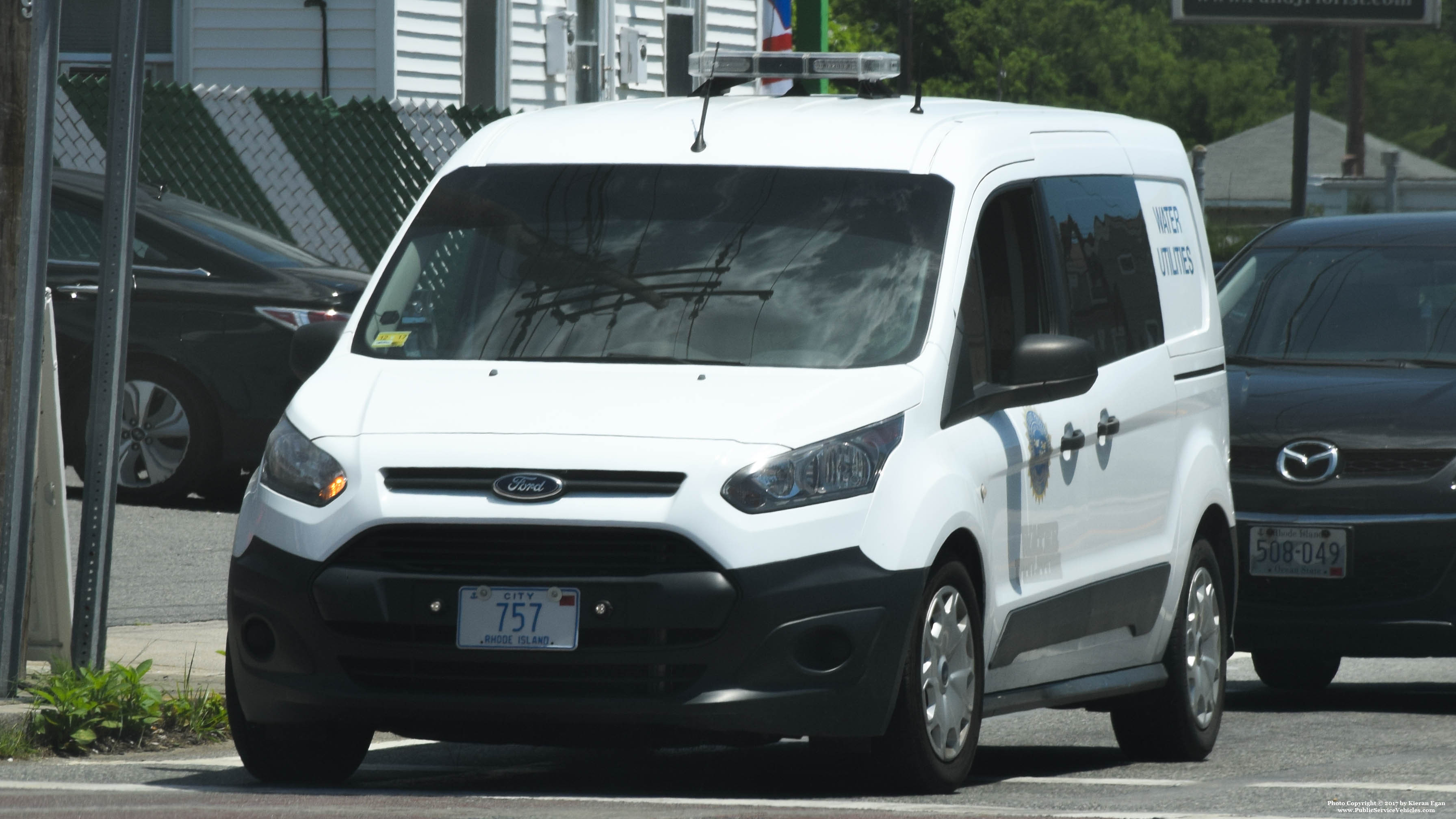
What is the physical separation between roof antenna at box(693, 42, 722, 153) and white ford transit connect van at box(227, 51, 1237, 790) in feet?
0.09

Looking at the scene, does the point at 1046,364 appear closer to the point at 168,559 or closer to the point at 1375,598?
the point at 1375,598

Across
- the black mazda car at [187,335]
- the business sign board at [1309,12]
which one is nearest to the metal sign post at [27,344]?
the black mazda car at [187,335]

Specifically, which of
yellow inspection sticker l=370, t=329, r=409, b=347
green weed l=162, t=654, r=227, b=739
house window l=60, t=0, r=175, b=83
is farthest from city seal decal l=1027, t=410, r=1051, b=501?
house window l=60, t=0, r=175, b=83

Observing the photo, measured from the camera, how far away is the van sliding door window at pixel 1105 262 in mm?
7910

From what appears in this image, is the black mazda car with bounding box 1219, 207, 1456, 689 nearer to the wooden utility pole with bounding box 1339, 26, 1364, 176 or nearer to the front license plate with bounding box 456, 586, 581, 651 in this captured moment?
the front license plate with bounding box 456, 586, 581, 651

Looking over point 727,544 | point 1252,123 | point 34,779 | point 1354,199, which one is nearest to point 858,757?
point 727,544

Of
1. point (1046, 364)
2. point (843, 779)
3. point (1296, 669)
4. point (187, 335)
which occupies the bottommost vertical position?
point (1296, 669)

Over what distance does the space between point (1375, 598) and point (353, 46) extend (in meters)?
14.9

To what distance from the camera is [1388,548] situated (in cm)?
946

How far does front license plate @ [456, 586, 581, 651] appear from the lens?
6.38 m

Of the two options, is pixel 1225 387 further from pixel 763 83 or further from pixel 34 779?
pixel 763 83

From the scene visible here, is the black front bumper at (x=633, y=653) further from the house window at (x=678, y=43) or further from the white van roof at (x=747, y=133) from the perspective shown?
the house window at (x=678, y=43)

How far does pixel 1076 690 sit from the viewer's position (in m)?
7.64

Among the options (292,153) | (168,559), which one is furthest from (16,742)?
(292,153)
